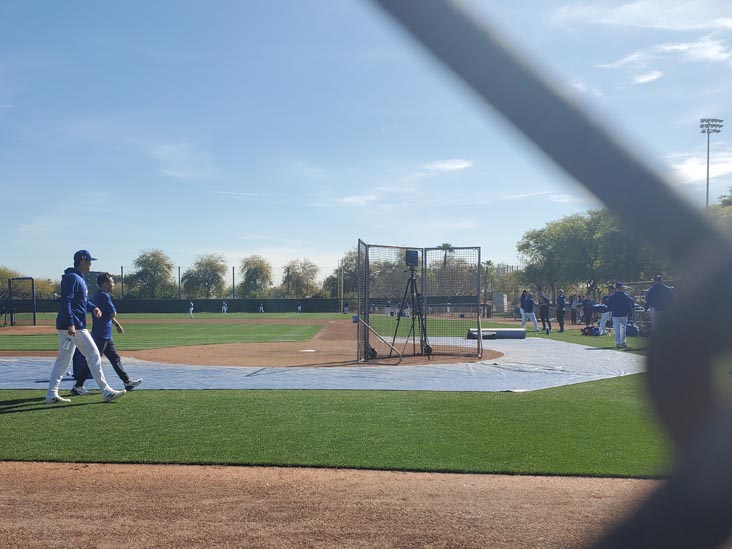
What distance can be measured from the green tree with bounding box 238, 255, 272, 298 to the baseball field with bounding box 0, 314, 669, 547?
89.1 metres

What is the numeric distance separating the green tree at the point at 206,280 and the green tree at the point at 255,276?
3.36m

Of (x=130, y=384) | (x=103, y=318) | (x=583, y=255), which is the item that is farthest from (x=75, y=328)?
(x=583, y=255)

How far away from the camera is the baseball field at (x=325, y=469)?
163 inches

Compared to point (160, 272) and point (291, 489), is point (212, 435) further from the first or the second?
point (160, 272)

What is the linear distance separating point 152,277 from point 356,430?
310 feet

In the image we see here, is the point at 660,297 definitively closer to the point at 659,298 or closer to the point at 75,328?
the point at 659,298

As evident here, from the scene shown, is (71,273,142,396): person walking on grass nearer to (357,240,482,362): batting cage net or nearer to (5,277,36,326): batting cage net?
(357,240,482,362): batting cage net

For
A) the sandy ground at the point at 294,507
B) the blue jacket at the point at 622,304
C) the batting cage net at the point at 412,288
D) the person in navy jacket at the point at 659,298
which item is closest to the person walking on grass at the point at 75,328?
the sandy ground at the point at 294,507

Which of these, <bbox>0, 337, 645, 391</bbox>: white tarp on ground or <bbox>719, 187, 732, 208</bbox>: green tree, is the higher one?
<bbox>719, 187, 732, 208</bbox>: green tree

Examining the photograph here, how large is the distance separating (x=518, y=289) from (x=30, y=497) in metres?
72.9

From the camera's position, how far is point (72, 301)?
8.74 m

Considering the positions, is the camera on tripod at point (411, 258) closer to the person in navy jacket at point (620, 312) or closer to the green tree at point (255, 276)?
the person in navy jacket at point (620, 312)

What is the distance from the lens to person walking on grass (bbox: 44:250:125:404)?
8586mm

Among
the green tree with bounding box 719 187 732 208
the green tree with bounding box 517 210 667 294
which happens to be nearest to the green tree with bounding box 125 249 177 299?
the green tree with bounding box 517 210 667 294
